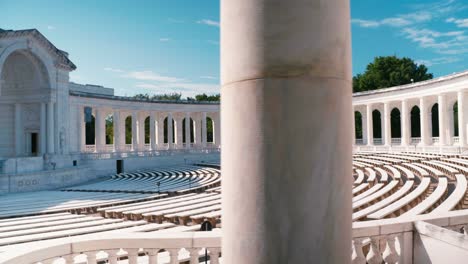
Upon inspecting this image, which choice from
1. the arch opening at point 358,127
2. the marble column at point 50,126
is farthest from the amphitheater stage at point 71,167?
the arch opening at point 358,127

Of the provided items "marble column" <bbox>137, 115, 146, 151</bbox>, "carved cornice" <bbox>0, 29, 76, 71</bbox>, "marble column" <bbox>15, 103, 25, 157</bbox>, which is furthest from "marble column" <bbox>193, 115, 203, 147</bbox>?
"marble column" <bbox>15, 103, 25, 157</bbox>

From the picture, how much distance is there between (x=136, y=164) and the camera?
249 feet

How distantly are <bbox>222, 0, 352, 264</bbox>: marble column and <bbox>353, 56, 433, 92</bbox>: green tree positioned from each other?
120 meters

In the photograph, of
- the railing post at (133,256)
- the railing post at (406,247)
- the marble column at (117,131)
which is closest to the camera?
the railing post at (133,256)

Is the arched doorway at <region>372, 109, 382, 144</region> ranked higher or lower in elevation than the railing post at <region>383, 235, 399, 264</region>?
higher

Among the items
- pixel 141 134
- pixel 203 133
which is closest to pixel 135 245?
pixel 141 134

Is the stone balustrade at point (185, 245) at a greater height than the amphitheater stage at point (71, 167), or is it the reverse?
the stone balustrade at point (185, 245)

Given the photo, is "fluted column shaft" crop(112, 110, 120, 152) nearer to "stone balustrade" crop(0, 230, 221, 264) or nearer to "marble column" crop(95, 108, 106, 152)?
"marble column" crop(95, 108, 106, 152)

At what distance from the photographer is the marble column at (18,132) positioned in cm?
6288

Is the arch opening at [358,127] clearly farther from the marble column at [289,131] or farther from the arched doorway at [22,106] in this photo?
the marble column at [289,131]

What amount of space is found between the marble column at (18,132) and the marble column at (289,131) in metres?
67.7

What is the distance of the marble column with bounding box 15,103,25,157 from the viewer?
6288 centimetres

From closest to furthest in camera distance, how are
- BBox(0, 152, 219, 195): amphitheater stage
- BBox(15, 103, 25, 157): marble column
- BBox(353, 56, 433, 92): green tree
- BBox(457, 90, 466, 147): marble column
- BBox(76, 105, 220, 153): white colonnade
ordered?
BBox(0, 152, 219, 195): amphitheater stage, BBox(457, 90, 466, 147): marble column, BBox(15, 103, 25, 157): marble column, BBox(76, 105, 220, 153): white colonnade, BBox(353, 56, 433, 92): green tree

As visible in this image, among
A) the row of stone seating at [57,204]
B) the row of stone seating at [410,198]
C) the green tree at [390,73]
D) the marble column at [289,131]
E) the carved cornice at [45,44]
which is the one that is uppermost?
the green tree at [390,73]
